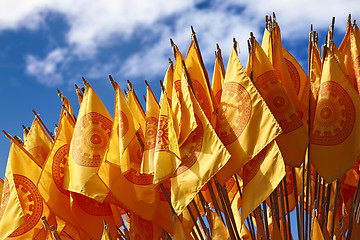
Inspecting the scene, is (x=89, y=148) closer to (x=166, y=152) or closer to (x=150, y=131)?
(x=150, y=131)

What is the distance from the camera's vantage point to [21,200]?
7.50 metres

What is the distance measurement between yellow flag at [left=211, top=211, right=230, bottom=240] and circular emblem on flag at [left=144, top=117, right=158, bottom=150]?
1.16m

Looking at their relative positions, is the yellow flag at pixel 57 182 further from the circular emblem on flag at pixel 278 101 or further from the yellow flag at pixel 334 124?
the yellow flag at pixel 334 124

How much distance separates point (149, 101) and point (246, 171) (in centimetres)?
161

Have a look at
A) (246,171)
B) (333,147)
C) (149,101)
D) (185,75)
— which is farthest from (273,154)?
(149,101)

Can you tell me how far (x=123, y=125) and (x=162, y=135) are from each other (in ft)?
2.25

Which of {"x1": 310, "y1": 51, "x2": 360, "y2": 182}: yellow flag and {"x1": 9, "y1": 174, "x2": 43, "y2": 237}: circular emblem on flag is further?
{"x1": 9, "y1": 174, "x2": 43, "y2": 237}: circular emblem on flag

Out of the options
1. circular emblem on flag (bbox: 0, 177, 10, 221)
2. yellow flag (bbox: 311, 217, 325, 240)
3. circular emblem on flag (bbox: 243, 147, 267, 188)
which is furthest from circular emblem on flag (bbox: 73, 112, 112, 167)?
yellow flag (bbox: 311, 217, 325, 240)

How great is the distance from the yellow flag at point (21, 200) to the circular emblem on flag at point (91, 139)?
3.03ft

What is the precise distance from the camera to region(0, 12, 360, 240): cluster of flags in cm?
623

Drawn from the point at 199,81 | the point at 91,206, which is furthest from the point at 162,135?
the point at 91,206

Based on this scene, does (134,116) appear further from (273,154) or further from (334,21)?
(334,21)

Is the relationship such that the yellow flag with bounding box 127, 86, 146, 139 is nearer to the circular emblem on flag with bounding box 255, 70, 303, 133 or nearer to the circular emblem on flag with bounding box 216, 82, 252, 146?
the circular emblem on flag with bounding box 216, 82, 252, 146

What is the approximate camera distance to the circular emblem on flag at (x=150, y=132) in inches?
268
